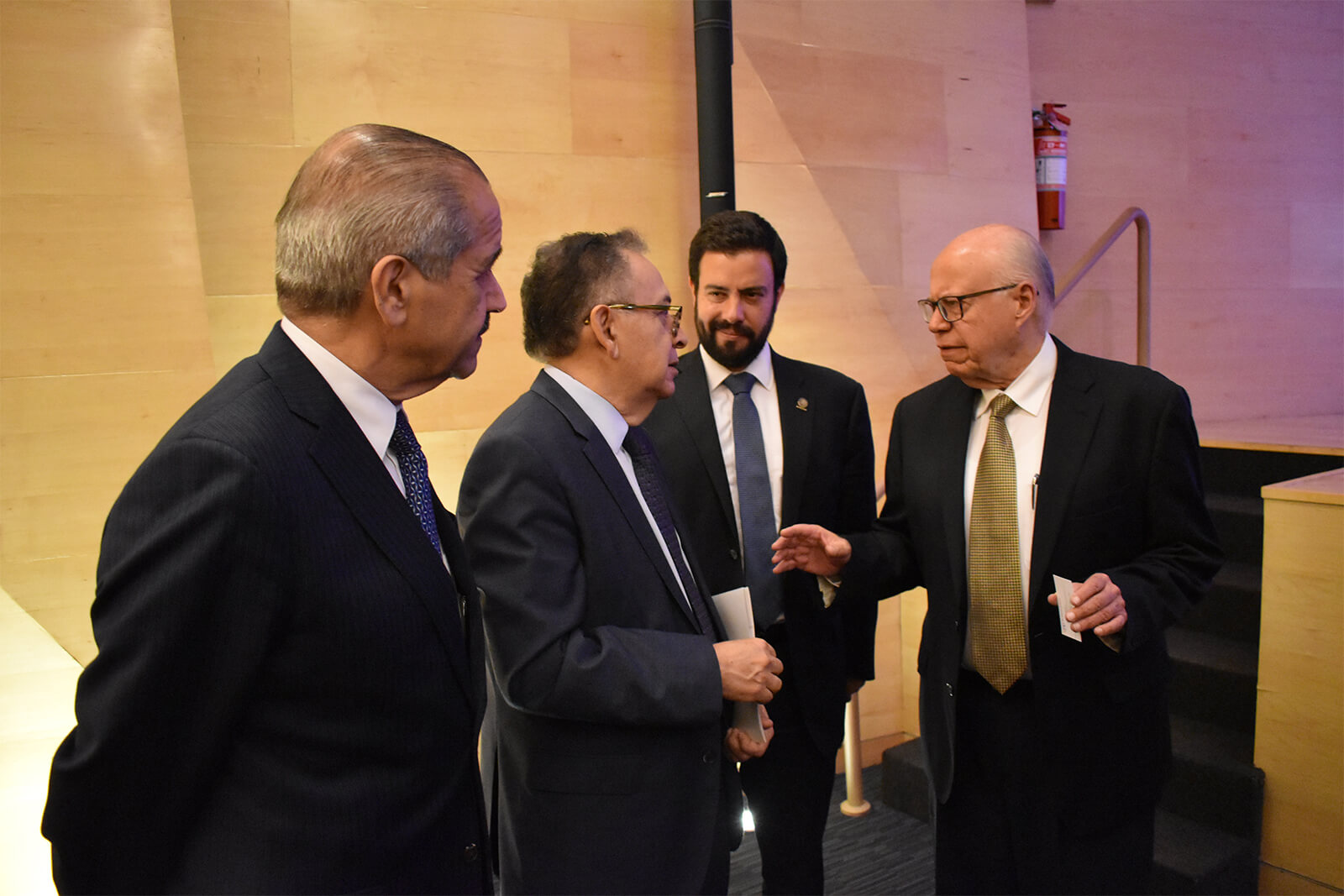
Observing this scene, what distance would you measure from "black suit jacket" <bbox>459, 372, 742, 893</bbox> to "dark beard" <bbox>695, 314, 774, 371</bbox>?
81 cm

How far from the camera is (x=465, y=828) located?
1.16 meters

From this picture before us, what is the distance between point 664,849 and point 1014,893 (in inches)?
35.8

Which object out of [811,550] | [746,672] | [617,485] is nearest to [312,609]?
[617,485]

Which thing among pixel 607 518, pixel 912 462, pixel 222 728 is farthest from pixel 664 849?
pixel 912 462

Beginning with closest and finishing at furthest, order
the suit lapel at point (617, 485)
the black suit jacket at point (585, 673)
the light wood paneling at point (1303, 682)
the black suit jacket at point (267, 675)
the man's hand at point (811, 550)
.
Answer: the black suit jacket at point (267, 675)
the black suit jacket at point (585, 673)
the suit lapel at point (617, 485)
the man's hand at point (811, 550)
the light wood paneling at point (1303, 682)

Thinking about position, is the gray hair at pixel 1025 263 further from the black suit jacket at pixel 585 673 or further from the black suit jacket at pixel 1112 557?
the black suit jacket at pixel 585 673

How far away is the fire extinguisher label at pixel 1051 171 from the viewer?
15.0ft

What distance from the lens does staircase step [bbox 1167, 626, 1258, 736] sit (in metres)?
3.03

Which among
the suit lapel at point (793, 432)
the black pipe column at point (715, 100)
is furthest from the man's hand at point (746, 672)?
the black pipe column at point (715, 100)

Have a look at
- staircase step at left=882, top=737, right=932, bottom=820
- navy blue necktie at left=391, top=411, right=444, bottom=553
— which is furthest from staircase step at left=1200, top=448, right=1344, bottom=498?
navy blue necktie at left=391, top=411, right=444, bottom=553

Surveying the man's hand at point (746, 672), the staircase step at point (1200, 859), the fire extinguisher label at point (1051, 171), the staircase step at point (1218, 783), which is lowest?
the staircase step at point (1200, 859)

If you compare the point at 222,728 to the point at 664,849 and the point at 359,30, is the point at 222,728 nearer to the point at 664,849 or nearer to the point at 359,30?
the point at 664,849

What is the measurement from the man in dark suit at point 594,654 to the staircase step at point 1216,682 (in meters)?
2.19

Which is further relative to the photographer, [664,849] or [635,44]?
[635,44]
